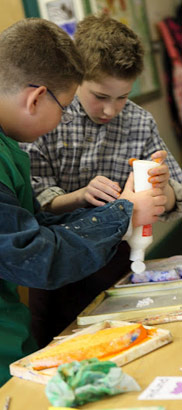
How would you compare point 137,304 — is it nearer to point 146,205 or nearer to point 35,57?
point 146,205

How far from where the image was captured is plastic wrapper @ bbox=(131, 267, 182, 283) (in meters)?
1.53

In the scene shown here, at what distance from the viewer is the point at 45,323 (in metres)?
2.05

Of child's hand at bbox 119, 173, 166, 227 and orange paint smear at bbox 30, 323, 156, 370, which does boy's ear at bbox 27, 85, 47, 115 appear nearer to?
child's hand at bbox 119, 173, 166, 227

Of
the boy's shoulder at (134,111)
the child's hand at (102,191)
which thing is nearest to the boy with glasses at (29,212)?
the child's hand at (102,191)

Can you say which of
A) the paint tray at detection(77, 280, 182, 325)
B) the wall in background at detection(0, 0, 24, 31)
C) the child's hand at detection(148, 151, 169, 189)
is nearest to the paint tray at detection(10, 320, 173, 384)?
the paint tray at detection(77, 280, 182, 325)

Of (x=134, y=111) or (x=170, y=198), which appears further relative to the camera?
(x=134, y=111)

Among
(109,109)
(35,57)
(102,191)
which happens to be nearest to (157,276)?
(102,191)

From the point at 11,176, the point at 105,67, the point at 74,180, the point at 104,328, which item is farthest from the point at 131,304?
the point at 105,67

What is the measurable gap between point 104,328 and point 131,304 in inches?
7.0

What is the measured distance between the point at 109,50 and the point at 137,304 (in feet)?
2.68

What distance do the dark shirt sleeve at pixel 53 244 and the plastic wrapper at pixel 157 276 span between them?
257mm

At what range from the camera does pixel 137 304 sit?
55.0 inches

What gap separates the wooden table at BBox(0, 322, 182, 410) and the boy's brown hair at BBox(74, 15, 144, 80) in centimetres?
91

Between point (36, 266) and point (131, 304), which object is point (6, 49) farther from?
point (131, 304)
